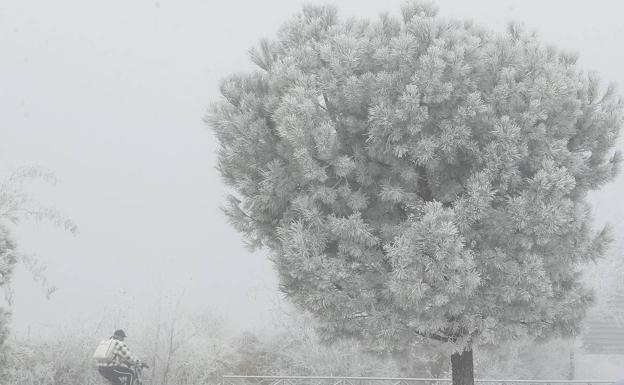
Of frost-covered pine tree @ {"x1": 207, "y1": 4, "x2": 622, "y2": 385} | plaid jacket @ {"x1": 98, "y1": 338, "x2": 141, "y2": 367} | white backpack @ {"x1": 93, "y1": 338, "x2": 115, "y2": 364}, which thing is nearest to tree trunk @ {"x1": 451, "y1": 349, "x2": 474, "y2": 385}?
frost-covered pine tree @ {"x1": 207, "y1": 4, "x2": 622, "y2": 385}

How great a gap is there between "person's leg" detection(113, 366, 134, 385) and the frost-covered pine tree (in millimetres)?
3922

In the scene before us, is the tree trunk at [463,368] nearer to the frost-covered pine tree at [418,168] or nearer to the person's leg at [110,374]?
the frost-covered pine tree at [418,168]

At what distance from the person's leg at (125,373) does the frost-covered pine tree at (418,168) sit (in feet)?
12.9

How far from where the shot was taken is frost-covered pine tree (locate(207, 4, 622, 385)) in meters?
6.68

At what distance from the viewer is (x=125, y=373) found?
995cm

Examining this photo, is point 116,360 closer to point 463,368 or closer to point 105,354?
point 105,354

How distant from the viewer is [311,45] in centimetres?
756

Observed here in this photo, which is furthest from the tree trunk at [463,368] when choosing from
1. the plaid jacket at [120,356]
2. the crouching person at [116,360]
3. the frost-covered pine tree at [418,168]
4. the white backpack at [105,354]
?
the white backpack at [105,354]

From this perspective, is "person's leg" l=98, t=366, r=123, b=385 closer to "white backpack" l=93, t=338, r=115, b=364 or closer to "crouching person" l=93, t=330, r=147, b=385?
"crouching person" l=93, t=330, r=147, b=385

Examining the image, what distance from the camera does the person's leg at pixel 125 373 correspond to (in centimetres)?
993

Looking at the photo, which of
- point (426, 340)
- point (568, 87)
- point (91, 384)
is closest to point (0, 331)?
point (91, 384)

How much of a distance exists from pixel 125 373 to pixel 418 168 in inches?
234

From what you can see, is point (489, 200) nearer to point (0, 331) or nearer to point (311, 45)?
point (311, 45)

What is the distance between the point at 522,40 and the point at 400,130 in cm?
231
